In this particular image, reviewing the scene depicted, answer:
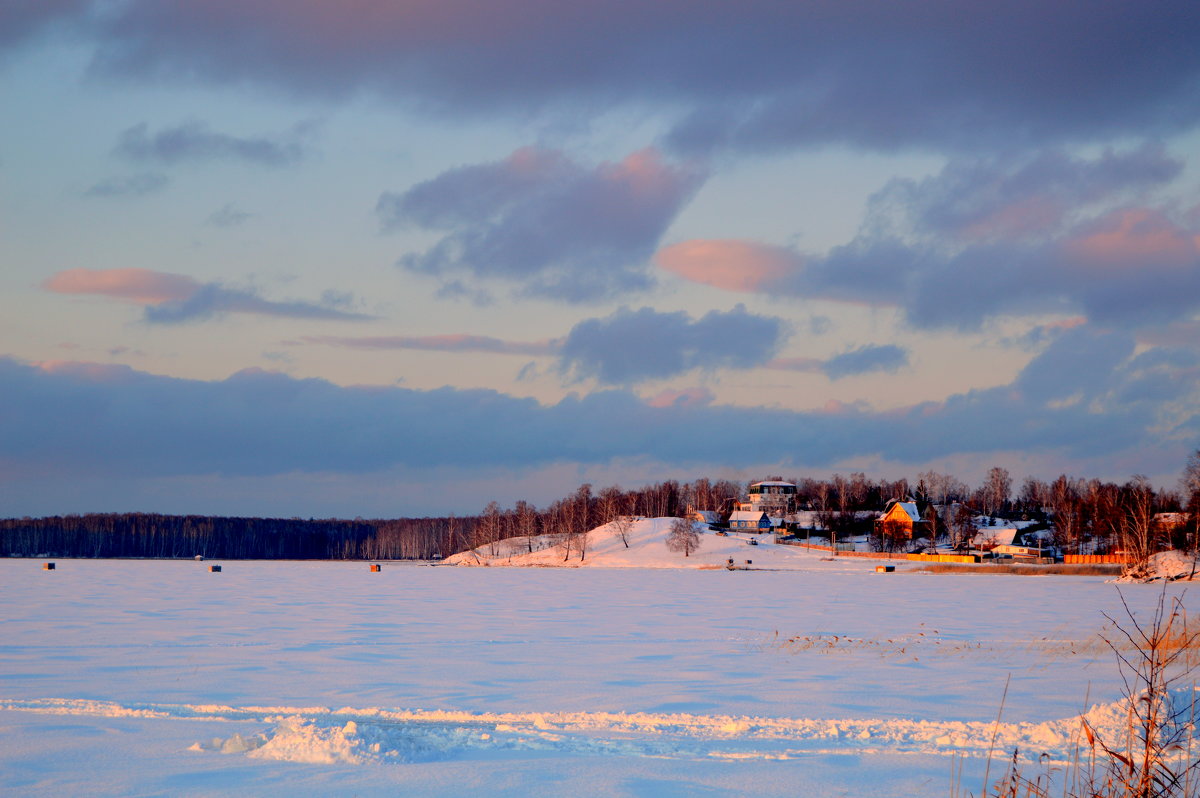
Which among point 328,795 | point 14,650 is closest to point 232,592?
point 14,650

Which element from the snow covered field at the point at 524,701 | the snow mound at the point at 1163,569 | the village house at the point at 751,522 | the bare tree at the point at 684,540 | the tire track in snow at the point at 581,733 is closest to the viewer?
the snow covered field at the point at 524,701

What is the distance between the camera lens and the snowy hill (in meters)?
118

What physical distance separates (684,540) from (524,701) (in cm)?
11762

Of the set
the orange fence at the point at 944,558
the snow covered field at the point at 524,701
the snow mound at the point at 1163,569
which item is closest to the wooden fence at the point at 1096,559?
the orange fence at the point at 944,558

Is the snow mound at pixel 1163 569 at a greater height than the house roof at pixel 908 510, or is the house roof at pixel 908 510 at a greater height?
the house roof at pixel 908 510

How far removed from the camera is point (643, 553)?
135 metres

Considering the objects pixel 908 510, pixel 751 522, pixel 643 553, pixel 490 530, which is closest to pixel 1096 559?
pixel 908 510

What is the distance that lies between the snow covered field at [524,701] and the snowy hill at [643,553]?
78326 millimetres

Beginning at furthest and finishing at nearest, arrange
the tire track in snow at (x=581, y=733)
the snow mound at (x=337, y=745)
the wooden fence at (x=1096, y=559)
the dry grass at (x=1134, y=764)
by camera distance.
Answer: the wooden fence at (x=1096, y=559), the tire track in snow at (x=581, y=733), the snow mound at (x=337, y=745), the dry grass at (x=1134, y=764)

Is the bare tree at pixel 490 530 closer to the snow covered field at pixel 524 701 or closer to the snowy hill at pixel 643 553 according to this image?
the snowy hill at pixel 643 553

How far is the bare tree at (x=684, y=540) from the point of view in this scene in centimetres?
13112

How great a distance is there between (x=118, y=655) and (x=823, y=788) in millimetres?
→ 16526

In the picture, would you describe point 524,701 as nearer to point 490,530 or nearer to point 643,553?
point 643,553

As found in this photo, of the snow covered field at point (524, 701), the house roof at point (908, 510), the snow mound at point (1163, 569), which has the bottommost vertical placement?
the snow mound at point (1163, 569)
